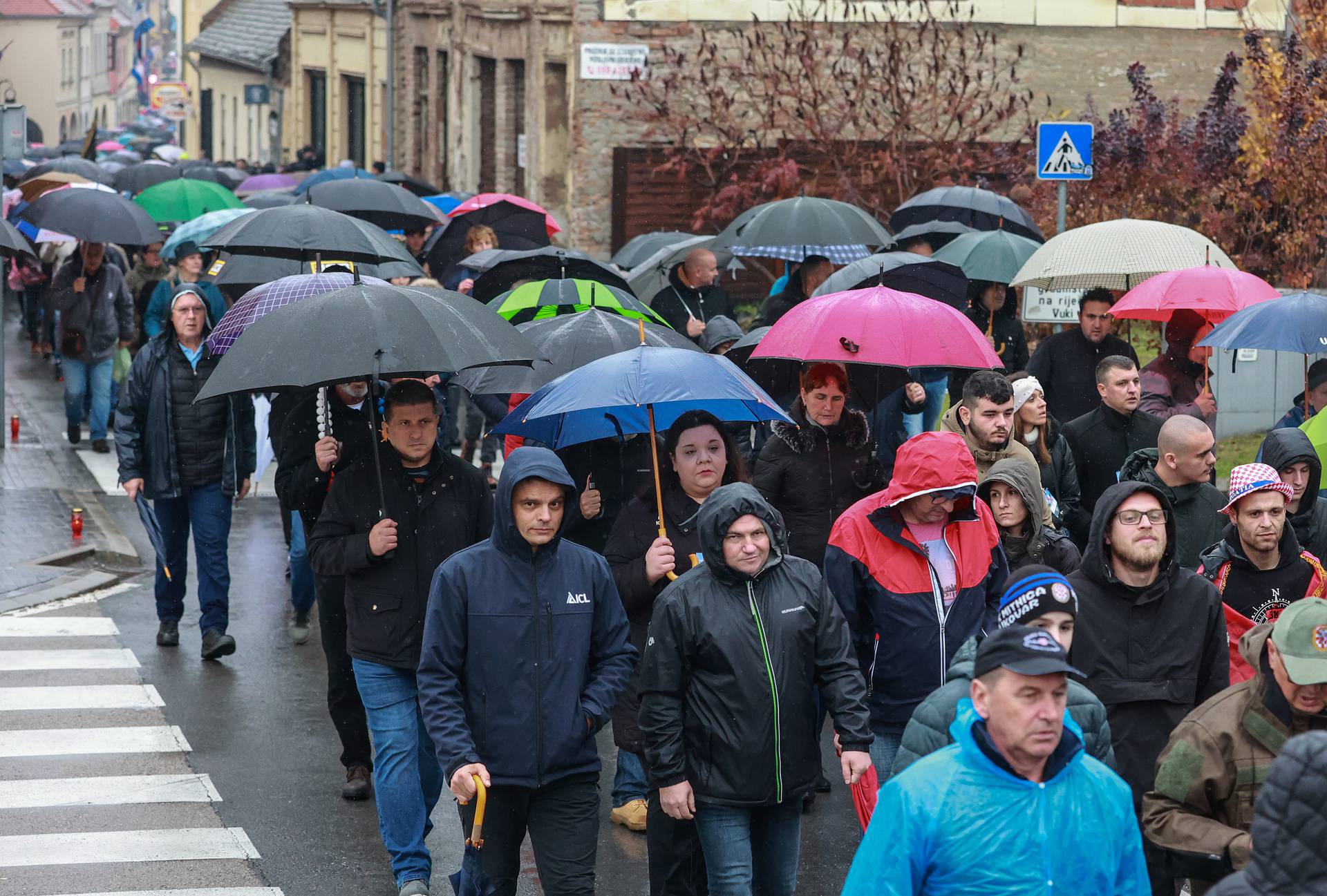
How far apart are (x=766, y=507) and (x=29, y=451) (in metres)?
12.6

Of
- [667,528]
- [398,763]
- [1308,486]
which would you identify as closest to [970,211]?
[1308,486]

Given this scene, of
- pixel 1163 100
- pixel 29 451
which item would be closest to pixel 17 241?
pixel 29 451

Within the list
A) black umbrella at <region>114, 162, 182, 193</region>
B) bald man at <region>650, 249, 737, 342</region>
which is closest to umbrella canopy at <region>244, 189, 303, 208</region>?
black umbrella at <region>114, 162, 182, 193</region>

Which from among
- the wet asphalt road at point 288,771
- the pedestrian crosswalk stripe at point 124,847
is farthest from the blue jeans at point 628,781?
the pedestrian crosswalk stripe at point 124,847

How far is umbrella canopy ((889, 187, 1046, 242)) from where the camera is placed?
15047 mm

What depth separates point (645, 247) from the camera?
15281mm

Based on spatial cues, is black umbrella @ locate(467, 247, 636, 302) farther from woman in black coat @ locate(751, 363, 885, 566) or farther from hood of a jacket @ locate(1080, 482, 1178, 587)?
hood of a jacket @ locate(1080, 482, 1178, 587)

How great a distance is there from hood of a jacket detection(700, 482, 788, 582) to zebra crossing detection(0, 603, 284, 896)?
250 cm

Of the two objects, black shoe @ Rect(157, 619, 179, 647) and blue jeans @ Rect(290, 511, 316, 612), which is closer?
blue jeans @ Rect(290, 511, 316, 612)

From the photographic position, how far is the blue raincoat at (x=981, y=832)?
410 cm

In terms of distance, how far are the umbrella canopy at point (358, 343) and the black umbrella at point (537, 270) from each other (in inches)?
160

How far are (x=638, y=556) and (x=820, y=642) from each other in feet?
4.17

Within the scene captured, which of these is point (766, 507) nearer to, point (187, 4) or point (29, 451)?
point (29, 451)

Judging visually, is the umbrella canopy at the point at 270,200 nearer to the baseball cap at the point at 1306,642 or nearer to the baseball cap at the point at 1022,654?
the baseball cap at the point at 1306,642
